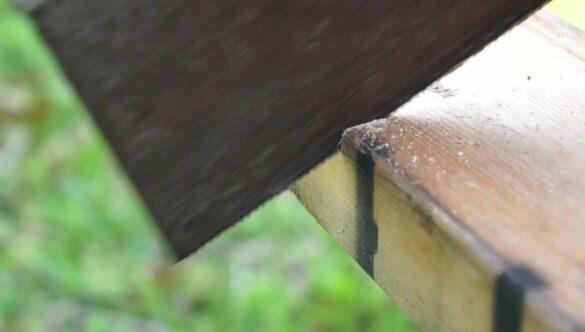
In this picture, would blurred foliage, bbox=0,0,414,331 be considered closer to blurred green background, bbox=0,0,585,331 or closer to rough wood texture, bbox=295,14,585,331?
blurred green background, bbox=0,0,585,331

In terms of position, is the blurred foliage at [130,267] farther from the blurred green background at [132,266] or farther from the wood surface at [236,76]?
the wood surface at [236,76]

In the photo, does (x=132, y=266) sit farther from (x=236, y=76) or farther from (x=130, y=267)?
(x=236, y=76)

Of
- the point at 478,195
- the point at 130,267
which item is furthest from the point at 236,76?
the point at 130,267

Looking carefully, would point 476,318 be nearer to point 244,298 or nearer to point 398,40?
point 398,40

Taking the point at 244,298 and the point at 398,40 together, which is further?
the point at 244,298

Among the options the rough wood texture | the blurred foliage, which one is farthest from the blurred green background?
the rough wood texture

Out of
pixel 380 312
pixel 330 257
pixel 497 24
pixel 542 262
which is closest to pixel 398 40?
pixel 497 24

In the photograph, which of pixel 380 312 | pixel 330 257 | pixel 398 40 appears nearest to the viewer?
pixel 398 40
